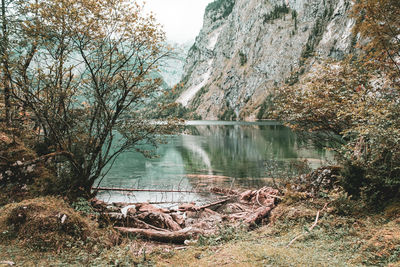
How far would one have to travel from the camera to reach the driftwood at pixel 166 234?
9.59 meters

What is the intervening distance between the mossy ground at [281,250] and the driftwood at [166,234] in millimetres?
1144

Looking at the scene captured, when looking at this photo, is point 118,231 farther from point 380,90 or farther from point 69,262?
point 380,90

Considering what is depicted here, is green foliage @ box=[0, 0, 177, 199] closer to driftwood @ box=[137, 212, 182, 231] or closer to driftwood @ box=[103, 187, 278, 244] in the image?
driftwood @ box=[103, 187, 278, 244]

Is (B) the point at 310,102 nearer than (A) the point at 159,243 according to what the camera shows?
No

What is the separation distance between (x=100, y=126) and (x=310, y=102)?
12.6 metres

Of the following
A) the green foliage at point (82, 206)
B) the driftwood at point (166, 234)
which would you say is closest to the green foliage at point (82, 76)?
the green foliage at point (82, 206)

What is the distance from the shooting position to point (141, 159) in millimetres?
45906

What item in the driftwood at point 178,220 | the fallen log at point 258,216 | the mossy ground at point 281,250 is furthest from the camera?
the fallen log at point 258,216

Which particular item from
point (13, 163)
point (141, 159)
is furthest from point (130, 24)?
point (141, 159)

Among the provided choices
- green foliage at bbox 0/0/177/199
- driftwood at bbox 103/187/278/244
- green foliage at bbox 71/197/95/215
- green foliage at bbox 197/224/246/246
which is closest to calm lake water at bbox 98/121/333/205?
driftwood at bbox 103/187/278/244

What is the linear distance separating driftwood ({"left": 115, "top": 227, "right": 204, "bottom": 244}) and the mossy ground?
3.75 ft

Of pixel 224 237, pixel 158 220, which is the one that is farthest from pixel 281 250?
pixel 158 220

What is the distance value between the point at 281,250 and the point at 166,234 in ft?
16.7

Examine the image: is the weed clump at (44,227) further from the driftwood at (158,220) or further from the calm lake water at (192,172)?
the calm lake water at (192,172)
